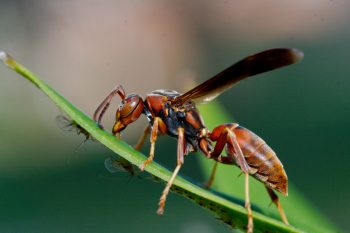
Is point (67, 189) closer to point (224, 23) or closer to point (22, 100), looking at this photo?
point (22, 100)

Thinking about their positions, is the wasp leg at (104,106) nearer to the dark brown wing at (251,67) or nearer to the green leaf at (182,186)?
the dark brown wing at (251,67)

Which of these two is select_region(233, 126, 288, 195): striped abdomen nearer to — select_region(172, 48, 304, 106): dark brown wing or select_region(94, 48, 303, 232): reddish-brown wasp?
select_region(94, 48, 303, 232): reddish-brown wasp

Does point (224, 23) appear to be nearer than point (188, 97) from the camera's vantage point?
No

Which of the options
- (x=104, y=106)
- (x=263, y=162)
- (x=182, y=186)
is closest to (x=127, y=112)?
(x=104, y=106)

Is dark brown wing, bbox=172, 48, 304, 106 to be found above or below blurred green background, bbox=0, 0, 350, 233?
below

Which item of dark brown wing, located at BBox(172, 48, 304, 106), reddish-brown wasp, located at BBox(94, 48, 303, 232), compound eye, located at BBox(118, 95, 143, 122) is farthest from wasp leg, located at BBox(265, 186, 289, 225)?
compound eye, located at BBox(118, 95, 143, 122)

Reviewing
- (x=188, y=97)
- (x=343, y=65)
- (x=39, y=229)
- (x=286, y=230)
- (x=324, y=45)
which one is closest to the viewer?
(x=286, y=230)

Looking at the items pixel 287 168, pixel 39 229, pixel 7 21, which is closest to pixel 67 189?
pixel 39 229

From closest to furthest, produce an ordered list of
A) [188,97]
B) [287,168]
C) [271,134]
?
1. [188,97]
2. [287,168]
3. [271,134]
